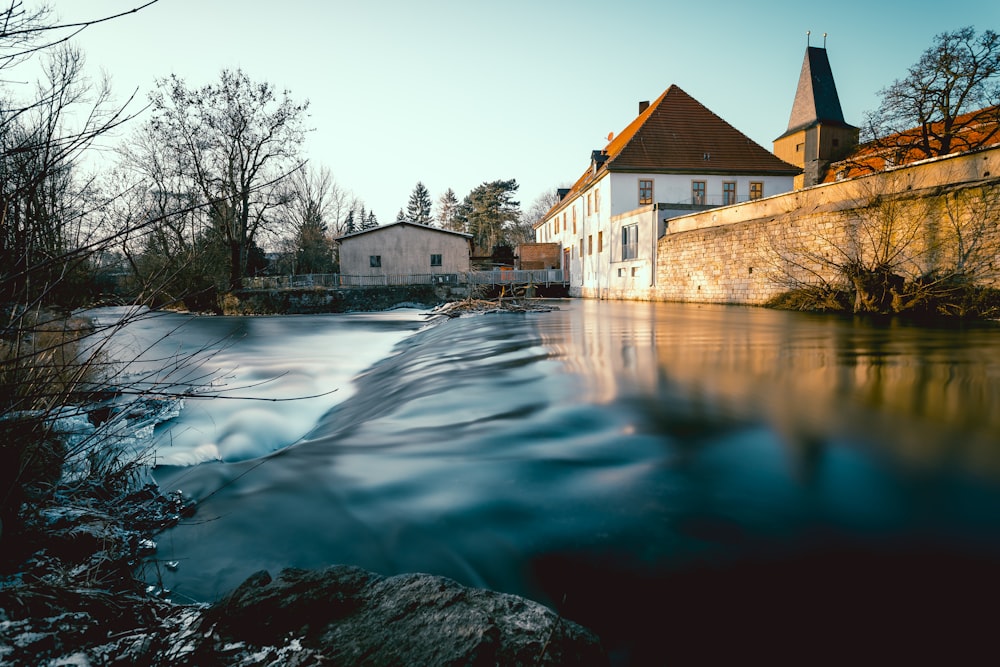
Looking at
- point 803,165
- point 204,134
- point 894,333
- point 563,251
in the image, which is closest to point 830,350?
point 894,333

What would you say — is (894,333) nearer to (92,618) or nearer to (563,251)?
(92,618)

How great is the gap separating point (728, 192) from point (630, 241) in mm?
7675

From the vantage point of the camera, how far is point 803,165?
43156mm

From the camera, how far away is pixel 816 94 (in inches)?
1678

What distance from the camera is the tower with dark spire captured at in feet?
137

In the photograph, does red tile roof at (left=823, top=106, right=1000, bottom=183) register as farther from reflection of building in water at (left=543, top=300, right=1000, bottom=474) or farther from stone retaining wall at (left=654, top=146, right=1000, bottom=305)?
reflection of building in water at (left=543, top=300, right=1000, bottom=474)

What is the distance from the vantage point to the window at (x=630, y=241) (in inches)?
1106

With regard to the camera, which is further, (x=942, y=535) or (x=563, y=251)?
A: (x=563, y=251)

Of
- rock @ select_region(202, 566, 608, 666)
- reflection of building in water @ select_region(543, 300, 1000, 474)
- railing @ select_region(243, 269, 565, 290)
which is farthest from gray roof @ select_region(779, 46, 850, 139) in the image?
rock @ select_region(202, 566, 608, 666)

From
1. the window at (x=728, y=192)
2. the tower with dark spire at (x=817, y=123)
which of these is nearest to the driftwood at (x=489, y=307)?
the window at (x=728, y=192)

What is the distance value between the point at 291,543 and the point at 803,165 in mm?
50003

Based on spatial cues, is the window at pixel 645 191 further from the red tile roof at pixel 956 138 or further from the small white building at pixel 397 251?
the small white building at pixel 397 251

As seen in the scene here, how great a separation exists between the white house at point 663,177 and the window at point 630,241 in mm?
52

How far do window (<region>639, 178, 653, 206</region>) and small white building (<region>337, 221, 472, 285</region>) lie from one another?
12928 mm
